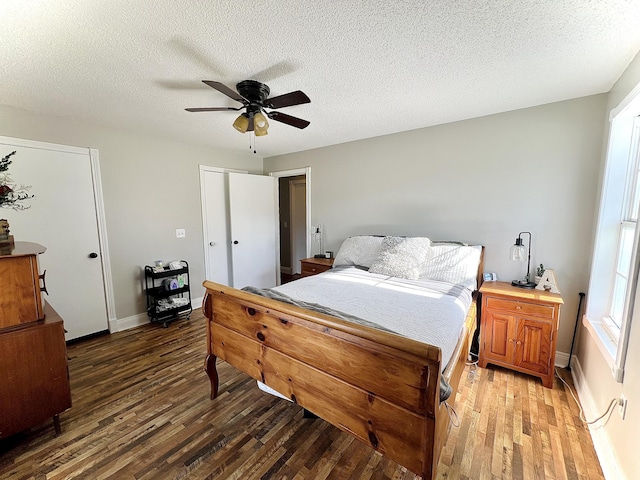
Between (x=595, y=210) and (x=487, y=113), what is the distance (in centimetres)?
121

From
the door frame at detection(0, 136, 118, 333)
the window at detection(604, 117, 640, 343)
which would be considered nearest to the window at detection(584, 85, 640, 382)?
the window at detection(604, 117, 640, 343)

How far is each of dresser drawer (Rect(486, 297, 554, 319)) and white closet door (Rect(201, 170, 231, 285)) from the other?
3428mm

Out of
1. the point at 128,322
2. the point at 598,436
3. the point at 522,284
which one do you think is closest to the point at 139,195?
the point at 128,322

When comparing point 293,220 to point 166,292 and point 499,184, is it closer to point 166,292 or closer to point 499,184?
point 166,292

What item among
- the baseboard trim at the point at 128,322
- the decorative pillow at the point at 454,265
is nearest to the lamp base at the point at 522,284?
the decorative pillow at the point at 454,265

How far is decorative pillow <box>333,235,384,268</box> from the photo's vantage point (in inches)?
118

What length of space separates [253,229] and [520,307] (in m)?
3.47

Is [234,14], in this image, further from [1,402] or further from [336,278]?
[1,402]

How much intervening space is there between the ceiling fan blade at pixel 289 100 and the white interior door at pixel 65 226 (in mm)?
2325

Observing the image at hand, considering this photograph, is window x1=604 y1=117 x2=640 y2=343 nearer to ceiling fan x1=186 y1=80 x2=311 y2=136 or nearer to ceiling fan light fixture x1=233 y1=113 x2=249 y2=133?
ceiling fan x1=186 y1=80 x2=311 y2=136

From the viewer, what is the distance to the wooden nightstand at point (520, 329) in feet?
6.79

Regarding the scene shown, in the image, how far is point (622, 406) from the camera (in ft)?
4.46

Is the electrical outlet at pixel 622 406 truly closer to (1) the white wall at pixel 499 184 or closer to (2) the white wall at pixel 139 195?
(1) the white wall at pixel 499 184

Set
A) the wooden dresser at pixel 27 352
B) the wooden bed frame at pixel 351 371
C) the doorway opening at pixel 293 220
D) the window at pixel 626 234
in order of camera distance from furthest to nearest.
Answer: the doorway opening at pixel 293 220 < the window at pixel 626 234 < the wooden dresser at pixel 27 352 < the wooden bed frame at pixel 351 371
